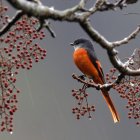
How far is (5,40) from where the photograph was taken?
19.7 feet

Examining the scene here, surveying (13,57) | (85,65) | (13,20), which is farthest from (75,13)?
(85,65)

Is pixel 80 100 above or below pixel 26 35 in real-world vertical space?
below

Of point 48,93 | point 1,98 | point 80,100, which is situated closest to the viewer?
point 1,98

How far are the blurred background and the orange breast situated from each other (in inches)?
2151

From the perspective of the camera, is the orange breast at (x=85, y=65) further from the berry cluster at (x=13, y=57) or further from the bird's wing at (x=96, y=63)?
the berry cluster at (x=13, y=57)

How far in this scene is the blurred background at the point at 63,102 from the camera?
225ft

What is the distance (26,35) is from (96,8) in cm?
156

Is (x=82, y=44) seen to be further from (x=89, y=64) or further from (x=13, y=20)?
(x=13, y=20)

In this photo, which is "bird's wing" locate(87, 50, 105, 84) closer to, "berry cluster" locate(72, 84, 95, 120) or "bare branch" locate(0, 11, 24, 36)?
"berry cluster" locate(72, 84, 95, 120)

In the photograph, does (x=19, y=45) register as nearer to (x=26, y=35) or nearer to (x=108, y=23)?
(x=26, y=35)

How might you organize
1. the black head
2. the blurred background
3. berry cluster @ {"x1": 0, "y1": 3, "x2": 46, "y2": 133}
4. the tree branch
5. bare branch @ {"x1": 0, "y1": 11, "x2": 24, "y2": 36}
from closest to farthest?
the tree branch < bare branch @ {"x1": 0, "y1": 11, "x2": 24, "y2": 36} < berry cluster @ {"x1": 0, "y1": 3, "x2": 46, "y2": 133} < the black head < the blurred background

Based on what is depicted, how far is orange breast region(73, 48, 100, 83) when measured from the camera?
772cm

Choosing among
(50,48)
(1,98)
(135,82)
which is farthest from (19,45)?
(50,48)

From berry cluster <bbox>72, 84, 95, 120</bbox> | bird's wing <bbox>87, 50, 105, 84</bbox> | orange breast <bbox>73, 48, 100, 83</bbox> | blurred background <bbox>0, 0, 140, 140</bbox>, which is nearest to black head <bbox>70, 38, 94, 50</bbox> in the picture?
bird's wing <bbox>87, 50, 105, 84</bbox>
